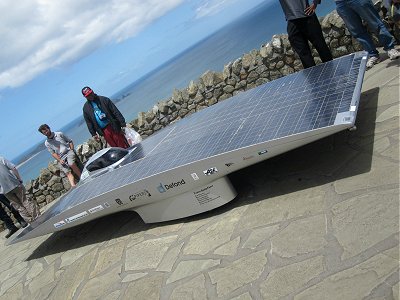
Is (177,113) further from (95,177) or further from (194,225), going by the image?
(194,225)

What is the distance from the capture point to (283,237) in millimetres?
4160

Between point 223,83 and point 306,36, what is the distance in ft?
12.1

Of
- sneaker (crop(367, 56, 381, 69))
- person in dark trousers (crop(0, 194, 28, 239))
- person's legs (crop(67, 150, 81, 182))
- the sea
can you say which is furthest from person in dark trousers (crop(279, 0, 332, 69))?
person in dark trousers (crop(0, 194, 28, 239))

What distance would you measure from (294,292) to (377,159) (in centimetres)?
197

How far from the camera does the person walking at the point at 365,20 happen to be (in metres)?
6.56

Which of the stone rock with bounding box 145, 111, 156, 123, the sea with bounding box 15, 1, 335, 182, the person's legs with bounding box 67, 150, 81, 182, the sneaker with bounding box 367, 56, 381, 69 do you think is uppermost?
the person's legs with bounding box 67, 150, 81, 182

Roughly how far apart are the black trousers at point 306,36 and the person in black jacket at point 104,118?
3.87 metres

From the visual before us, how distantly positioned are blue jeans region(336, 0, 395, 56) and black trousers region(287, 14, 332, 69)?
1.57 feet

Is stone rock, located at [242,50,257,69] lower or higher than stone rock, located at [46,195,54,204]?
higher

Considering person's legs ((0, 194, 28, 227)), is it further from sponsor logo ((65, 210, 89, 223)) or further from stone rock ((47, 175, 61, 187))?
sponsor logo ((65, 210, 89, 223))

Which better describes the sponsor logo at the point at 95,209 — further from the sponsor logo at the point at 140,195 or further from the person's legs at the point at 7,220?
the person's legs at the point at 7,220

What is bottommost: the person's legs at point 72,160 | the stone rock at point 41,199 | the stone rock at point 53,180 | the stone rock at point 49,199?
the stone rock at point 49,199

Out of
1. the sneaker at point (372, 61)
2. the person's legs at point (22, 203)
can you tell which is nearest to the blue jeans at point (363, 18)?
the sneaker at point (372, 61)

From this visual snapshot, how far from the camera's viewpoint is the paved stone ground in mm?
3453
